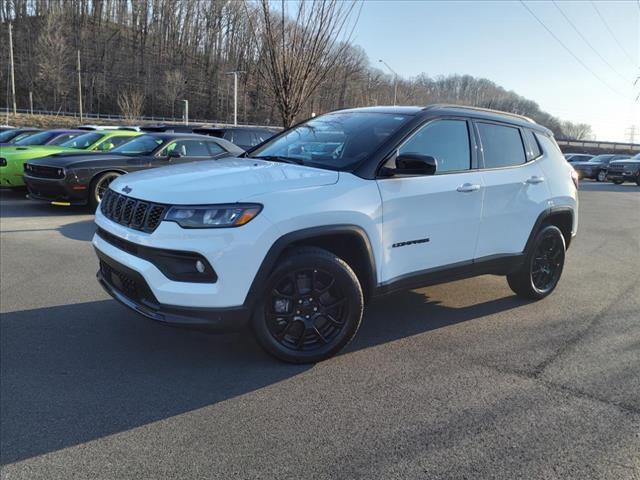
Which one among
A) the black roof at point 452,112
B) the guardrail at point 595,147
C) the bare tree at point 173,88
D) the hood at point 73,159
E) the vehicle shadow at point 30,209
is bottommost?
the vehicle shadow at point 30,209

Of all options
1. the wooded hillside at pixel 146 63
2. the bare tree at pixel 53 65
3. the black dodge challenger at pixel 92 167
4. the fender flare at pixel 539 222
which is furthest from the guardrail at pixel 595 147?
the fender flare at pixel 539 222

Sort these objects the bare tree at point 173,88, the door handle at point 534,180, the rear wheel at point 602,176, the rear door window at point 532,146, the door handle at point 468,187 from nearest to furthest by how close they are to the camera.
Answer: the door handle at point 468,187 < the door handle at point 534,180 < the rear door window at point 532,146 < the rear wheel at point 602,176 < the bare tree at point 173,88

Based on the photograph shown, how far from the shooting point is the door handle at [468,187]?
4.39 m

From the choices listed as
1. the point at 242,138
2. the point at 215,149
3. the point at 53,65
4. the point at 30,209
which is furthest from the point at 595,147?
the point at 30,209

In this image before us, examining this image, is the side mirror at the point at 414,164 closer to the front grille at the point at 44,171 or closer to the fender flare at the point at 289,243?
the fender flare at the point at 289,243

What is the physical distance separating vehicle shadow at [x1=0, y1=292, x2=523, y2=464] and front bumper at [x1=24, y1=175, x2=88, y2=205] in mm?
5551

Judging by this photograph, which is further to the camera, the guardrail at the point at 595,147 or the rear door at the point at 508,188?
the guardrail at the point at 595,147

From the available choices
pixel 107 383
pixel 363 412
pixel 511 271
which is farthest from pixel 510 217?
pixel 107 383

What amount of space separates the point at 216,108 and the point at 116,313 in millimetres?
96411

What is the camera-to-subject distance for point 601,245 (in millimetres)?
9203

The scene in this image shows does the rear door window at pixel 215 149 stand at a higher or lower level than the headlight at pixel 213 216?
higher

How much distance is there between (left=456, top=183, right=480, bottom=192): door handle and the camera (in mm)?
4395

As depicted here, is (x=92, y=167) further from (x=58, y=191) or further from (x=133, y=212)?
(x=133, y=212)

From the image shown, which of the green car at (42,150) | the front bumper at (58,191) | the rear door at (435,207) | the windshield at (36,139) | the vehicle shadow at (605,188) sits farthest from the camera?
the vehicle shadow at (605,188)
